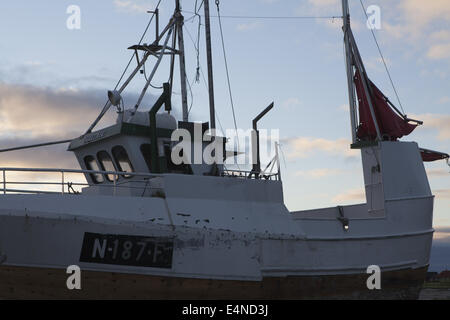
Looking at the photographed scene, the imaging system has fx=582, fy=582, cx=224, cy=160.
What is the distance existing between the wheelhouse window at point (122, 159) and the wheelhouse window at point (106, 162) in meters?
0.24

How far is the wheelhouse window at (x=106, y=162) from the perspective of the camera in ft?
50.1

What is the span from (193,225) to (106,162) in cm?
358

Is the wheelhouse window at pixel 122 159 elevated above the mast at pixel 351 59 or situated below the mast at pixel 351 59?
below

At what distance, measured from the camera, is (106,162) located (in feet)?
50.7

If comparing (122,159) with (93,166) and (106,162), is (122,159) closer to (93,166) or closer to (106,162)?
(106,162)

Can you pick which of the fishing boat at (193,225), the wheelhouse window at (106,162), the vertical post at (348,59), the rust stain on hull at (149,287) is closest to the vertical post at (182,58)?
the fishing boat at (193,225)

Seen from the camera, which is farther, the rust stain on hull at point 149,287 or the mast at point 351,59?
the mast at point 351,59

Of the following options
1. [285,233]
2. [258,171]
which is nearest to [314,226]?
[285,233]

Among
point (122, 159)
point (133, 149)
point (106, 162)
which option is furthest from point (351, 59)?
point (106, 162)

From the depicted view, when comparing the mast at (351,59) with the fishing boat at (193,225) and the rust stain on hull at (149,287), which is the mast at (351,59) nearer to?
the fishing boat at (193,225)

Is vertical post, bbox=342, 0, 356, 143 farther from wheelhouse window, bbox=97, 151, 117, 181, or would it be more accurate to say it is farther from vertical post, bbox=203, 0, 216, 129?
wheelhouse window, bbox=97, 151, 117, 181
